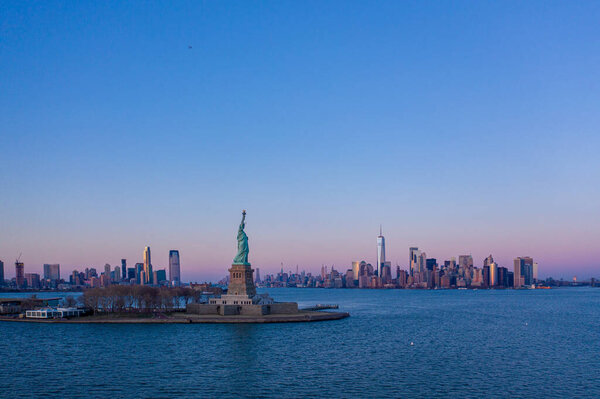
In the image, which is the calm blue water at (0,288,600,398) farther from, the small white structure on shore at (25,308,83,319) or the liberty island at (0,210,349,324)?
the small white structure on shore at (25,308,83,319)

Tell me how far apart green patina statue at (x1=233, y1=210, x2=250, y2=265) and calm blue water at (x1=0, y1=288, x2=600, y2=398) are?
15.7 meters

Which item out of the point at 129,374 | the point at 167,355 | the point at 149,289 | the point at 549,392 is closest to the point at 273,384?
the point at 129,374

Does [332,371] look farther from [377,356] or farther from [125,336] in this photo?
[125,336]

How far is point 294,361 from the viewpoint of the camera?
51156mm

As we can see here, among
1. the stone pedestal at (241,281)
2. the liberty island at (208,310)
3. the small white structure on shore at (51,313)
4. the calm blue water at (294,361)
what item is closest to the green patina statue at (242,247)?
the liberty island at (208,310)

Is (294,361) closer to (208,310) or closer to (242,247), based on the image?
(208,310)

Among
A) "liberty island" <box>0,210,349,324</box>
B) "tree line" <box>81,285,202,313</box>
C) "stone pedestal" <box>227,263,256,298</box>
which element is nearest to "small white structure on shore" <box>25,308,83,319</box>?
"liberty island" <box>0,210,349,324</box>

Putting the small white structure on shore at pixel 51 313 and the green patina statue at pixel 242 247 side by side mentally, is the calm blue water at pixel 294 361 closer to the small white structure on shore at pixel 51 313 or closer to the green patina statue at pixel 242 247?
the small white structure on shore at pixel 51 313

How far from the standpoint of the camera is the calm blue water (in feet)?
134

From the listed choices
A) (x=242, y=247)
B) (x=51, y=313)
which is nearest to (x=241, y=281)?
(x=242, y=247)

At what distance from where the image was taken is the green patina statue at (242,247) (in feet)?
294

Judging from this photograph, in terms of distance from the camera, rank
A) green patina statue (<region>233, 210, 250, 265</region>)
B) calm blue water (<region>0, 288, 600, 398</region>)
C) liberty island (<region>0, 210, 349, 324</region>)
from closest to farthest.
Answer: calm blue water (<region>0, 288, 600, 398</region>), liberty island (<region>0, 210, 349, 324</region>), green patina statue (<region>233, 210, 250, 265</region>)

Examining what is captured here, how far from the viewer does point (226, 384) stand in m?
42.2

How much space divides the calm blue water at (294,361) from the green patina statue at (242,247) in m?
15.7
